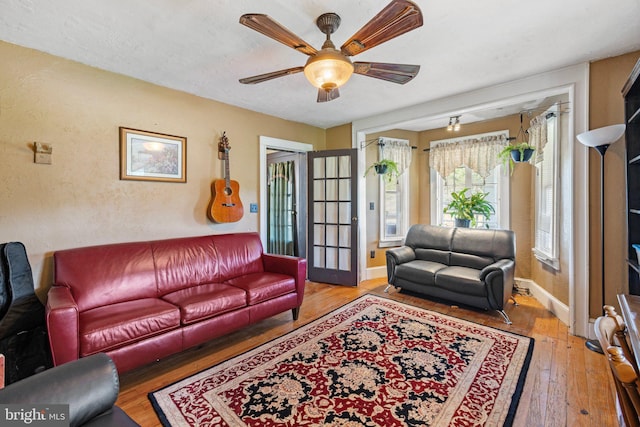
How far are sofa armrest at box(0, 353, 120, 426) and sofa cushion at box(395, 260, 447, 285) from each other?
3.07 meters

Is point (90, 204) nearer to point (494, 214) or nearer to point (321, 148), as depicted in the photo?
point (321, 148)

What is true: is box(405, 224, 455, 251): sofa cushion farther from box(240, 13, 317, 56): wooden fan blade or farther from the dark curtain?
box(240, 13, 317, 56): wooden fan blade

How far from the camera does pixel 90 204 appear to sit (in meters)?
2.44

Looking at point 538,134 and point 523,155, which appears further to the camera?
point 538,134

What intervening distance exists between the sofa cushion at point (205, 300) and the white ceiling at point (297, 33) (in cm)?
197

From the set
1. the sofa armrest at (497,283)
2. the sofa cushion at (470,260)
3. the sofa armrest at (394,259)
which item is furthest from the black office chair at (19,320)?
the sofa cushion at (470,260)

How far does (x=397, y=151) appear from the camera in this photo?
4.59 m

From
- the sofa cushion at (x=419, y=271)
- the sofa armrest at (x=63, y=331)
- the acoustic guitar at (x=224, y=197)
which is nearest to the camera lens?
the sofa armrest at (x=63, y=331)

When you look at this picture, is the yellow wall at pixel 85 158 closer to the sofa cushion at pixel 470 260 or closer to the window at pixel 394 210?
the window at pixel 394 210

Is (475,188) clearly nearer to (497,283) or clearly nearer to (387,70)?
(497,283)

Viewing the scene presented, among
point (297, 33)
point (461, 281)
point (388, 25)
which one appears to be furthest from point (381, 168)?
point (388, 25)

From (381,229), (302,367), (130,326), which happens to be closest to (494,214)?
(381,229)

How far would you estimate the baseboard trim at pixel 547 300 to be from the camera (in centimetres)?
277

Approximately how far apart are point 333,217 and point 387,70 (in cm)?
266
